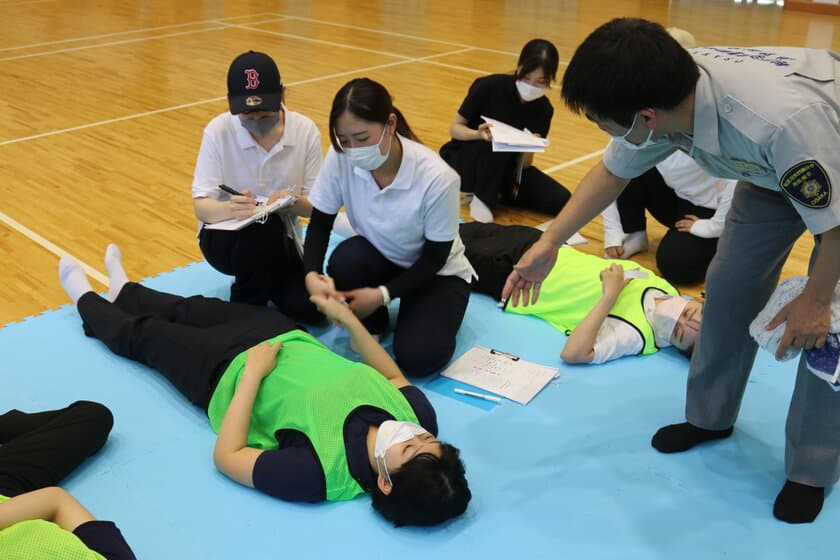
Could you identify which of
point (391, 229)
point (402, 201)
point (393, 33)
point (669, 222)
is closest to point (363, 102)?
point (402, 201)

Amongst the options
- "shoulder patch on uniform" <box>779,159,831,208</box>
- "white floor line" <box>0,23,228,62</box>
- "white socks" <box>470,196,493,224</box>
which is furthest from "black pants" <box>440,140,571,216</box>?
"white floor line" <box>0,23,228,62</box>

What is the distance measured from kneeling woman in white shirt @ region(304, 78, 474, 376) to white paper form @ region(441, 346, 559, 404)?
0.08 m

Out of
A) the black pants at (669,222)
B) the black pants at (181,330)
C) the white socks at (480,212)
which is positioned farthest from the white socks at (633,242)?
the black pants at (181,330)

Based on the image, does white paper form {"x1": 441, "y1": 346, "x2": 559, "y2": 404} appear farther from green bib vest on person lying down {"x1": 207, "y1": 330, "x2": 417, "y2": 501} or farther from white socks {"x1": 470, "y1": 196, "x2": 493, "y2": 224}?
white socks {"x1": 470, "y1": 196, "x2": 493, "y2": 224}

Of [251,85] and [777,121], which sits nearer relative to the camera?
[777,121]

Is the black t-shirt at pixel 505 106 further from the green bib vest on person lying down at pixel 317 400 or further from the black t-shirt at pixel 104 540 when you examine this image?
the black t-shirt at pixel 104 540

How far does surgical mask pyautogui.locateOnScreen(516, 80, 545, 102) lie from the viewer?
3.78m

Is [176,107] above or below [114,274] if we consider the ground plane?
above

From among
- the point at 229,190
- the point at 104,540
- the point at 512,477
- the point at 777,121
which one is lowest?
the point at 512,477

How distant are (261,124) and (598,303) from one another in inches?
53.6

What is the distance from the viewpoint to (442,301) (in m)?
2.79

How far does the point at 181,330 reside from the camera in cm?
255

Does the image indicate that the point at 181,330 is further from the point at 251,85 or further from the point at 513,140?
the point at 513,140

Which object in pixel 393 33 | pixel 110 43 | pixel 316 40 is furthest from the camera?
pixel 393 33
